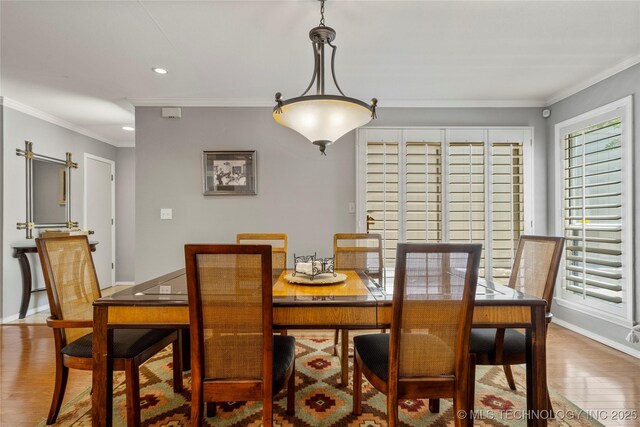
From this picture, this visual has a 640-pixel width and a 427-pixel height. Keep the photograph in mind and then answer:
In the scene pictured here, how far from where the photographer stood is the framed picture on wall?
3.69 m

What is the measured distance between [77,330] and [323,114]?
5.94 feet

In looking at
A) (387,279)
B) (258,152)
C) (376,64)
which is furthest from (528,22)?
(258,152)

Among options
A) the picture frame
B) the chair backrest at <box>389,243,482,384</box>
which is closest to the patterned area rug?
the chair backrest at <box>389,243,482,384</box>

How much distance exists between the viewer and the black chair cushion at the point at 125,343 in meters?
1.62

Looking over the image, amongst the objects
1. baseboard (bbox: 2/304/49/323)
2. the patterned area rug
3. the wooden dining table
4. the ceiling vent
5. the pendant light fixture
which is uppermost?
the ceiling vent

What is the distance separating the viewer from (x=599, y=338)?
10.0 ft

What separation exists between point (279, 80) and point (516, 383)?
3050 millimetres

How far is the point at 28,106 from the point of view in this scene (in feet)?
12.6

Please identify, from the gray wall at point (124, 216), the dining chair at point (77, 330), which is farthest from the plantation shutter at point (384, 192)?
the gray wall at point (124, 216)

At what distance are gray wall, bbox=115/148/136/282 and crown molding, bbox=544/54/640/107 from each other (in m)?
6.02

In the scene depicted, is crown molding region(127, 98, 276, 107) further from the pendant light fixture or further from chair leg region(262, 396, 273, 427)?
chair leg region(262, 396, 273, 427)

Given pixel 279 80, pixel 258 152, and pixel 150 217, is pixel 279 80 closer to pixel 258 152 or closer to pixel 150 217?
pixel 258 152

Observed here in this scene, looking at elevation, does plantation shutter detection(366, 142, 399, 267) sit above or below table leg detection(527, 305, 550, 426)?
above

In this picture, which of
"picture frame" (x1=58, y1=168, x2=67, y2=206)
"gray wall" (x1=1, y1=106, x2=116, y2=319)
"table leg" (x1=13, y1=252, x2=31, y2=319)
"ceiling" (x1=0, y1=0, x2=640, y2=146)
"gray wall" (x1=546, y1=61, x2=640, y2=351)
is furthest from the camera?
"picture frame" (x1=58, y1=168, x2=67, y2=206)
